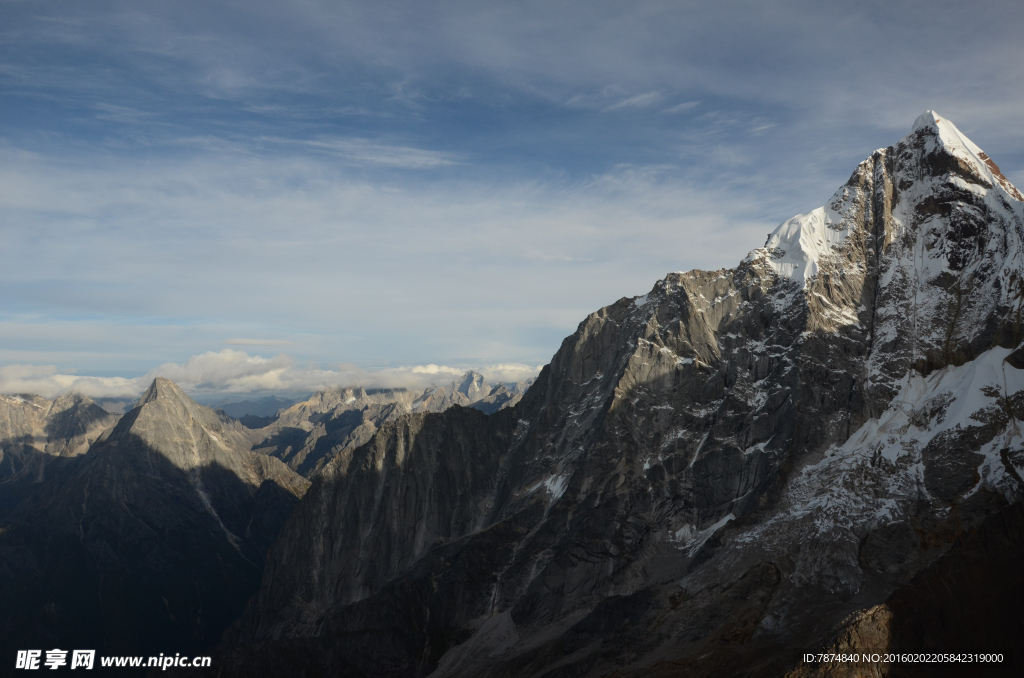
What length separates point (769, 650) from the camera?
144 meters

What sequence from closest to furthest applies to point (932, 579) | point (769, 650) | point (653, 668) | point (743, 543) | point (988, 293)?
point (932, 579), point (769, 650), point (653, 668), point (743, 543), point (988, 293)

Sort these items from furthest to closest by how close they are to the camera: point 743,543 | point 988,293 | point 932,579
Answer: point 988,293 → point 743,543 → point 932,579

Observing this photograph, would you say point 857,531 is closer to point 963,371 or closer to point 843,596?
point 843,596

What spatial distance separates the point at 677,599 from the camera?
6914 inches

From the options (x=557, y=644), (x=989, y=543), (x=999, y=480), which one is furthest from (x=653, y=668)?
(x=999, y=480)

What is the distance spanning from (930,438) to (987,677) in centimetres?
8230

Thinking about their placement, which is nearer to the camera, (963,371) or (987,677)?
(987,677)

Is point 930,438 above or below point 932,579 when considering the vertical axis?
above


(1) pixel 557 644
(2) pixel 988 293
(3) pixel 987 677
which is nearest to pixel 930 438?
(2) pixel 988 293

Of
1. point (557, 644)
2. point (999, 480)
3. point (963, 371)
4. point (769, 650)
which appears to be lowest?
point (557, 644)

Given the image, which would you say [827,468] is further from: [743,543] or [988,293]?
[988,293]

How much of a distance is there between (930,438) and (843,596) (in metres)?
48.8

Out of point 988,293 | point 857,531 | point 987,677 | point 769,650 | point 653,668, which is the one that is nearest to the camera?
point 987,677

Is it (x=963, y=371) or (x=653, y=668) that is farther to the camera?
(x=963, y=371)
